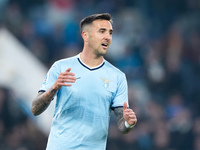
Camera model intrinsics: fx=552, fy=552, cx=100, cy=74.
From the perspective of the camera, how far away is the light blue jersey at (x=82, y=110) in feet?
18.5

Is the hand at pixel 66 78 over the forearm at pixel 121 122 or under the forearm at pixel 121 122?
over

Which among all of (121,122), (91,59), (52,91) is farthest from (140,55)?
(52,91)

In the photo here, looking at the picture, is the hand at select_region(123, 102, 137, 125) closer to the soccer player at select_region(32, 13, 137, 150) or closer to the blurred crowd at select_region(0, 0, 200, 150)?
the soccer player at select_region(32, 13, 137, 150)

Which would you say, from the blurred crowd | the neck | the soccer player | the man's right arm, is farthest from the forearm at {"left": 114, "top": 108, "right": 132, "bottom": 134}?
the blurred crowd

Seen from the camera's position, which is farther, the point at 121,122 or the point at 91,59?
the point at 91,59

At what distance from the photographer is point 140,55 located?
12.5m

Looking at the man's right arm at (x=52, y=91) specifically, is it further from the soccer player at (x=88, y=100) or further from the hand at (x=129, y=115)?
the hand at (x=129, y=115)

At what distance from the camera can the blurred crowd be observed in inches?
416

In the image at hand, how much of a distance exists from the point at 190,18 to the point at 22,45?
432cm

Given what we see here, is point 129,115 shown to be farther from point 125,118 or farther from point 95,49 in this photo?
point 95,49

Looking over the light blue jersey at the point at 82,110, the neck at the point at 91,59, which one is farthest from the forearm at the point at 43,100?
the neck at the point at 91,59

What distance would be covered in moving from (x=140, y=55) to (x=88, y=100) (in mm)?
6915

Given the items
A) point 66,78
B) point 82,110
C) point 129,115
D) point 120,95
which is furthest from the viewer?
point 120,95

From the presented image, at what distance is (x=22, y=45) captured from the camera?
12258mm
